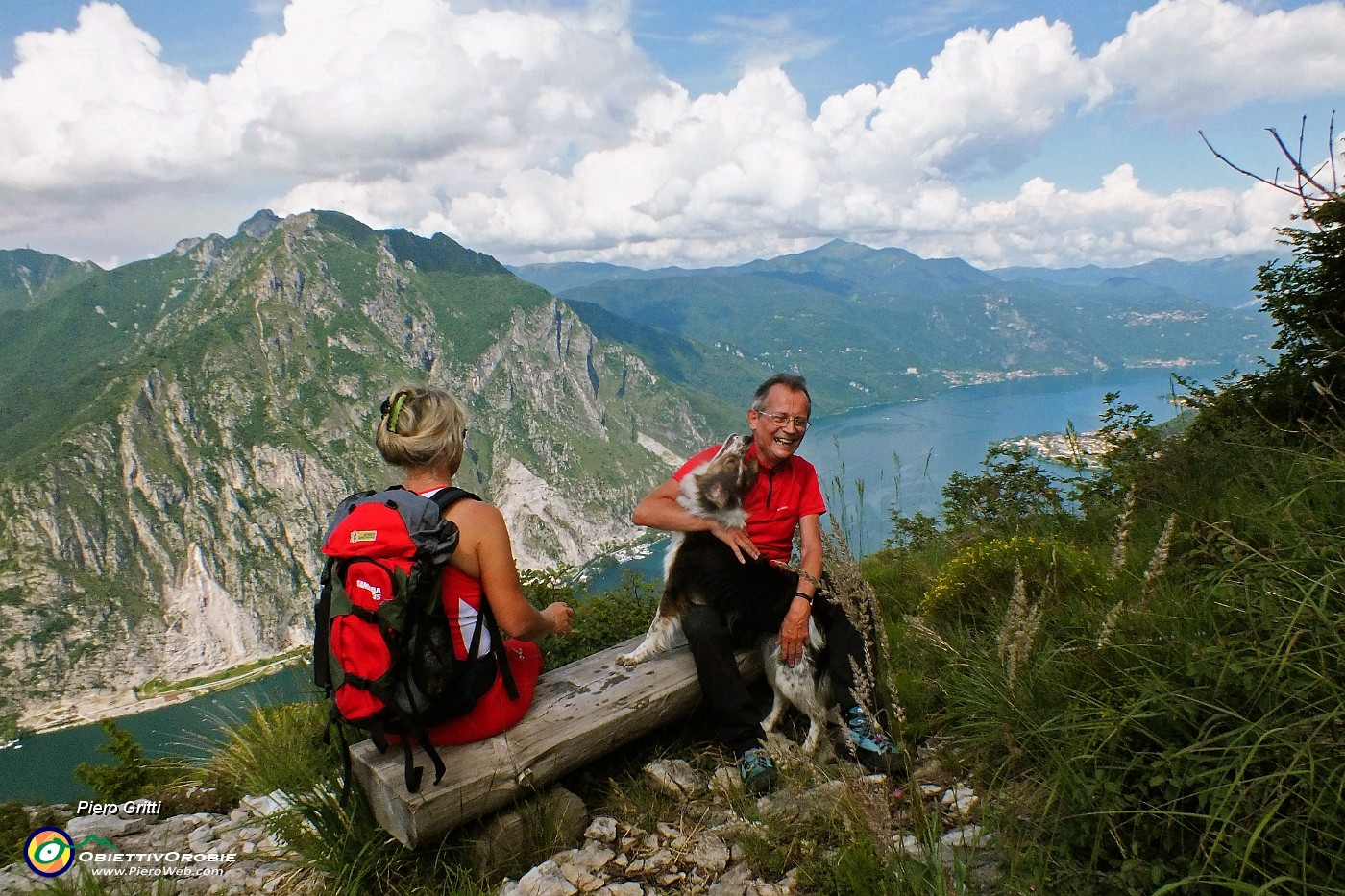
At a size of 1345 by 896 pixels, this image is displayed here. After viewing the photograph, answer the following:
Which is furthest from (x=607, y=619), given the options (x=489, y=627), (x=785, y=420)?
(x=785, y=420)

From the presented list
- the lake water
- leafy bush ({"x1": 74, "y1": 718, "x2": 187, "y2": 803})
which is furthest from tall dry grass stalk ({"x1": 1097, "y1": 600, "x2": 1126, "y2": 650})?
leafy bush ({"x1": 74, "y1": 718, "x2": 187, "y2": 803})

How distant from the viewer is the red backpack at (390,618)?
281 cm

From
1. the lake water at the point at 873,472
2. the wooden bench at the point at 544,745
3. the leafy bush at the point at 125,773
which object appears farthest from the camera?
the lake water at the point at 873,472

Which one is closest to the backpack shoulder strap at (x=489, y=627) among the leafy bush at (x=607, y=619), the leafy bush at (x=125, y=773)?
the leafy bush at (x=607, y=619)

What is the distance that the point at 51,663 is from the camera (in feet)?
347

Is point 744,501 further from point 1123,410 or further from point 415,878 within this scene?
point 1123,410

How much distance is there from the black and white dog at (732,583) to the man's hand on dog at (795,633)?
63 millimetres

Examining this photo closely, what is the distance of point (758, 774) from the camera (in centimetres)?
338

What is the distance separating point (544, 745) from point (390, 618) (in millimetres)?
1033

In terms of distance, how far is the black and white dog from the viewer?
380 centimetres

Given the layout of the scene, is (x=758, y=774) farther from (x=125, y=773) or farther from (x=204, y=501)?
(x=204, y=501)

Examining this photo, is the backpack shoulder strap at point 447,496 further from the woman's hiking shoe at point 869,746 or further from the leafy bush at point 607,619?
the leafy bush at point 607,619

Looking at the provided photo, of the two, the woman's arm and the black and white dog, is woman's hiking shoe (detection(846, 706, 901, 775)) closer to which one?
the black and white dog

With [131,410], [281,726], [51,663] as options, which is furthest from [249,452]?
[281,726]
